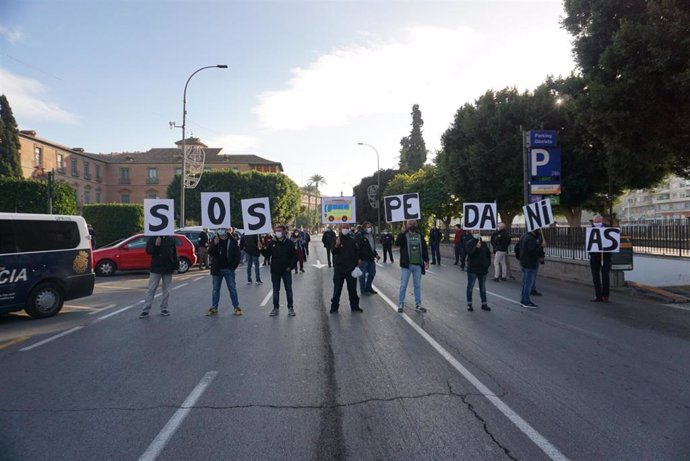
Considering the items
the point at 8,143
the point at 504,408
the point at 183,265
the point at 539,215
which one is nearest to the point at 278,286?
the point at 504,408

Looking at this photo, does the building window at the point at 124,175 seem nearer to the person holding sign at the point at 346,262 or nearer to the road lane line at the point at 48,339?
the road lane line at the point at 48,339

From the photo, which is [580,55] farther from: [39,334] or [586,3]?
[39,334]

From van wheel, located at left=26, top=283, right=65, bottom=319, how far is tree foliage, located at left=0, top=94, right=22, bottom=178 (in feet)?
129

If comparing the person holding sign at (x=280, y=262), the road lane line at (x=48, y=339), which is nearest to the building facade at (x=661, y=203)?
the person holding sign at (x=280, y=262)

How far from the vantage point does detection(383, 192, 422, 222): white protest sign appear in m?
11.5

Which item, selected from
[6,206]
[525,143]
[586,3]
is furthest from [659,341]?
[6,206]

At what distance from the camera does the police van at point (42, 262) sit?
28.5ft

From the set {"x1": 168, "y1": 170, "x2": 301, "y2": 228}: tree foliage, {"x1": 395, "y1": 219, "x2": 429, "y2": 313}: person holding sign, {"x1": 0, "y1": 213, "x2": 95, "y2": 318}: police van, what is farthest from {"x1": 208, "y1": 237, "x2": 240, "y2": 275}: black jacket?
Answer: {"x1": 168, "y1": 170, "x2": 301, "y2": 228}: tree foliage

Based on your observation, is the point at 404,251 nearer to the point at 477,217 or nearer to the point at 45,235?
the point at 477,217

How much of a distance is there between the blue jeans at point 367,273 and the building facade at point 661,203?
91797mm

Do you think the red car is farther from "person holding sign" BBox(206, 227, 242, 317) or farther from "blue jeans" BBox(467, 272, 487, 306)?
"blue jeans" BBox(467, 272, 487, 306)

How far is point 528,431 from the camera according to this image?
12.9 ft

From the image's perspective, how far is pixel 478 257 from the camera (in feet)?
31.7

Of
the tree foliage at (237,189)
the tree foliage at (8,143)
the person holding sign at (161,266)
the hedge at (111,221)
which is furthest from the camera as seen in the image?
the tree foliage at (237,189)
